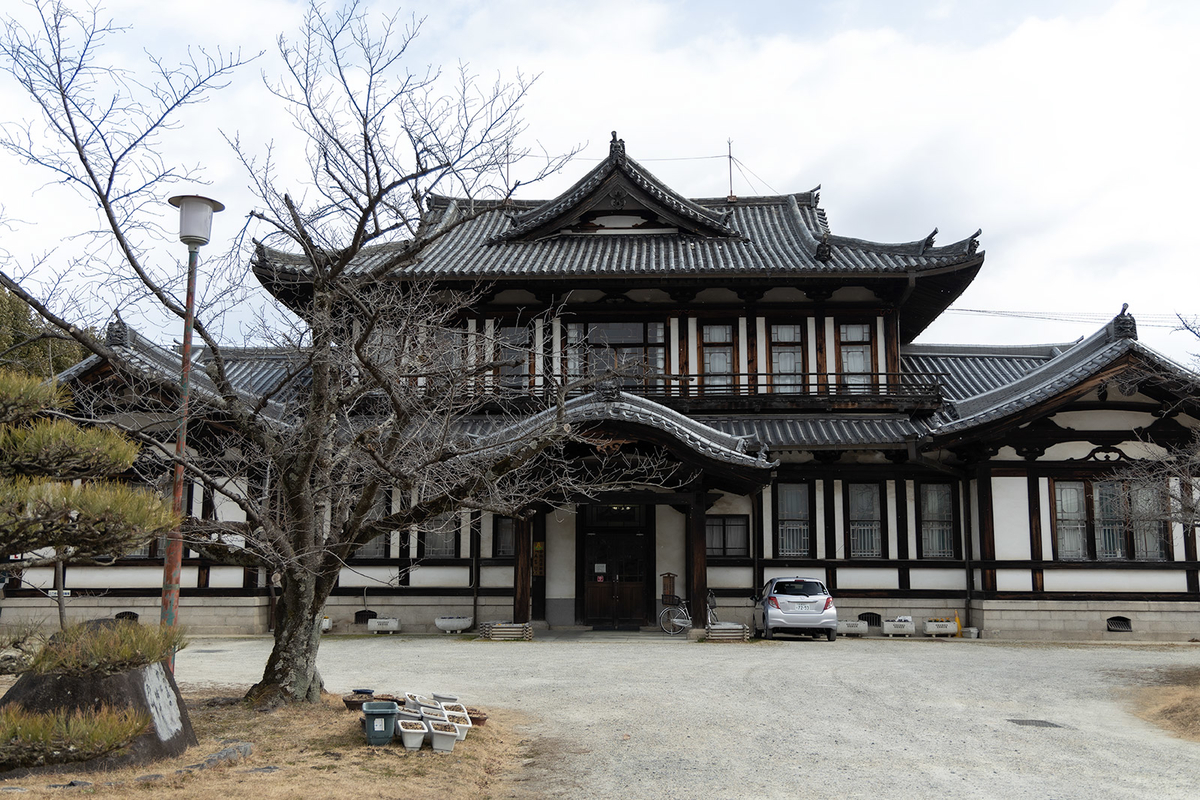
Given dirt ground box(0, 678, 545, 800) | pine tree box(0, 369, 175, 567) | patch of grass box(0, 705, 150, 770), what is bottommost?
dirt ground box(0, 678, 545, 800)

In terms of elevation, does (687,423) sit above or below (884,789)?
above

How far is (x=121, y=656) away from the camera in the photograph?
23.1ft

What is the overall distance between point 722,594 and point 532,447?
11.6 meters

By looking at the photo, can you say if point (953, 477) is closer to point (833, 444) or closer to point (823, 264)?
point (833, 444)

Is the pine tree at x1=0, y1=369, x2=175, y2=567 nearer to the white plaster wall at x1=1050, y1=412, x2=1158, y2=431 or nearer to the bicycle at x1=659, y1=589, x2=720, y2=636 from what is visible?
the bicycle at x1=659, y1=589, x2=720, y2=636

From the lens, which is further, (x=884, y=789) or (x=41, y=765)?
(x=884, y=789)

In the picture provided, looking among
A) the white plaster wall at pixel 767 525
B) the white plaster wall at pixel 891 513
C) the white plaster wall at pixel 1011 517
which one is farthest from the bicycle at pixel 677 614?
the white plaster wall at pixel 1011 517

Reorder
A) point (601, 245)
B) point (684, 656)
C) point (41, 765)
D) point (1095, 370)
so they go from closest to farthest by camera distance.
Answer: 1. point (41, 765)
2. point (684, 656)
3. point (1095, 370)
4. point (601, 245)

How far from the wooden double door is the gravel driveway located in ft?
7.83

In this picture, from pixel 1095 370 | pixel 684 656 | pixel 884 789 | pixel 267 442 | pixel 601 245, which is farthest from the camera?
pixel 601 245

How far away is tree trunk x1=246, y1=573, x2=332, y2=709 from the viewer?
372 inches

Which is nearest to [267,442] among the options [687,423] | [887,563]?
[687,423]

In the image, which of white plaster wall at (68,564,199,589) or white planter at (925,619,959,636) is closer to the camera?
white planter at (925,619,959,636)

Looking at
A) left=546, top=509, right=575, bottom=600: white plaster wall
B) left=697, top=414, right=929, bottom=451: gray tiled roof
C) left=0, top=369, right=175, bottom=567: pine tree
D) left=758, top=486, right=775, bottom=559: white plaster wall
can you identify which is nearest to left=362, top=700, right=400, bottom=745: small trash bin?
left=0, top=369, right=175, bottom=567: pine tree
